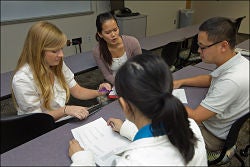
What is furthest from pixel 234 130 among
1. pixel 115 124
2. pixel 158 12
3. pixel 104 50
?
pixel 158 12

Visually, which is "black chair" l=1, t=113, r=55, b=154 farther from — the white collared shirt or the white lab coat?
the white lab coat

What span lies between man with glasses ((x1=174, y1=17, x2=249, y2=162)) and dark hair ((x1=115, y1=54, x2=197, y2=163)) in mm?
561

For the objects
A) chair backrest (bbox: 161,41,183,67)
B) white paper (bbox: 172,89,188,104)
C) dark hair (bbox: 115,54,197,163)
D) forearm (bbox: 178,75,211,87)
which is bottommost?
white paper (bbox: 172,89,188,104)

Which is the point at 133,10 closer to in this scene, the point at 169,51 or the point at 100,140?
the point at 169,51

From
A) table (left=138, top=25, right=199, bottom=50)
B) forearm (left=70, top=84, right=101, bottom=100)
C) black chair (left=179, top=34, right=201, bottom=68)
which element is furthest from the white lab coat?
black chair (left=179, top=34, right=201, bottom=68)

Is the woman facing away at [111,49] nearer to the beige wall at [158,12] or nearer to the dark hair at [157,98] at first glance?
the dark hair at [157,98]

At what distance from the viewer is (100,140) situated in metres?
1.14

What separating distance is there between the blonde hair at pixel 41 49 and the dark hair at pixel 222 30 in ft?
2.95

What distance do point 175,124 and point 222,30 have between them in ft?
2.88

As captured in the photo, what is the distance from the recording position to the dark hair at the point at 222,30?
1312 millimetres

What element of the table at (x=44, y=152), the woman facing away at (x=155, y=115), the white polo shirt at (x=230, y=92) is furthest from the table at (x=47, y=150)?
the white polo shirt at (x=230, y=92)

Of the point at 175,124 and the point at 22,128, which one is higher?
the point at 175,124

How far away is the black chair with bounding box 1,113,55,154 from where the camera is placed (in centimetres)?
109

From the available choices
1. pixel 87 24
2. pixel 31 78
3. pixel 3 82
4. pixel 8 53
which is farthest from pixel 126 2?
pixel 31 78
